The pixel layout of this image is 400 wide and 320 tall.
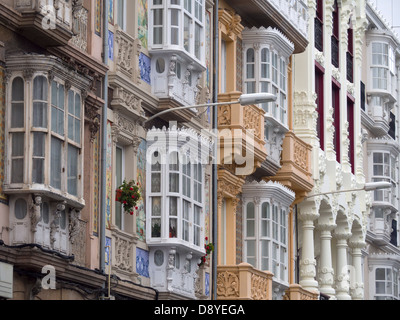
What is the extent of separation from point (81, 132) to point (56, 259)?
3057 millimetres

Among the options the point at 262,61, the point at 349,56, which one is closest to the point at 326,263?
the point at 349,56

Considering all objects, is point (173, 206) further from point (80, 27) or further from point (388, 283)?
point (388, 283)

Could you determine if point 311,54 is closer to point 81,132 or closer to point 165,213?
point 165,213

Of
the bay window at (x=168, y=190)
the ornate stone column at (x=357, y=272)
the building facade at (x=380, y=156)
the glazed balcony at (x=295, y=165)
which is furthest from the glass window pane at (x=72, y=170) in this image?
the building facade at (x=380, y=156)

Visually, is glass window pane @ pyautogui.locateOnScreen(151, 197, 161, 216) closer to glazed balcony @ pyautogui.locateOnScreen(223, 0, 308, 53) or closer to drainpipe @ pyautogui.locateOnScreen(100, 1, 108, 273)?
drainpipe @ pyautogui.locateOnScreen(100, 1, 108, 273)

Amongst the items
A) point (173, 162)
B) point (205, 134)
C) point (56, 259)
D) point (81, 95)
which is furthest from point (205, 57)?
point (56, 259)

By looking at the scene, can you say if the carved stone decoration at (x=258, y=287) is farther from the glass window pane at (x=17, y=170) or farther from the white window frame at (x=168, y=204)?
the glass window pane at (x=17, y=170)

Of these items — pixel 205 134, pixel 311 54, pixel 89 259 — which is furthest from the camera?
pixel 311 54

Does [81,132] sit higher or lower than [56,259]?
higher

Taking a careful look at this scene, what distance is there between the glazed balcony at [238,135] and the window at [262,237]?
2054 millimetres

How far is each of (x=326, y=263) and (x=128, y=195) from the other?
1912cm

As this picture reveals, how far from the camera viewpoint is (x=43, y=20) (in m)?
30.7

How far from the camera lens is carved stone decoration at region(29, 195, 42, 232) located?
98.3 ft

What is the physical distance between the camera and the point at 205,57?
136 feet
